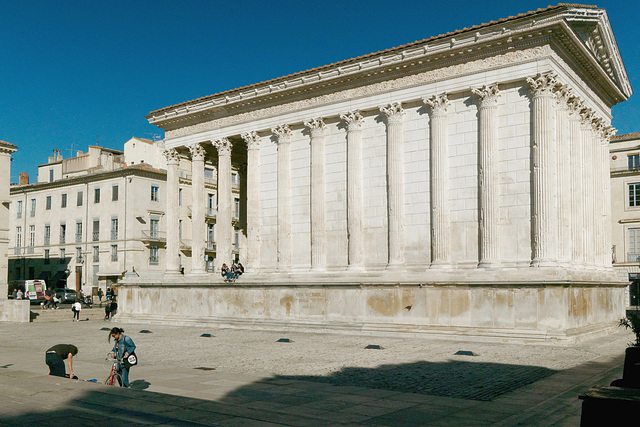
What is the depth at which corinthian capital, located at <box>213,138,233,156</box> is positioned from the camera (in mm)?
36125

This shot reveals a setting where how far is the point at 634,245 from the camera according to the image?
53500 mm

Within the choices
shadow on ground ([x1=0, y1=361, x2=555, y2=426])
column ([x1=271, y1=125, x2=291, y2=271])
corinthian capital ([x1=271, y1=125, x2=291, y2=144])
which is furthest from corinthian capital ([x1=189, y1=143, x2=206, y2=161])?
shadow on ground ([x1=0, y1=361, x2=555, y2=426])

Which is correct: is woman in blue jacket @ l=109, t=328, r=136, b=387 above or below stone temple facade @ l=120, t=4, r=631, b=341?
below

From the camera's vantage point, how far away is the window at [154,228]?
63469mm

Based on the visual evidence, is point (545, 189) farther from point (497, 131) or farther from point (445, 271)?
point (445, 271)

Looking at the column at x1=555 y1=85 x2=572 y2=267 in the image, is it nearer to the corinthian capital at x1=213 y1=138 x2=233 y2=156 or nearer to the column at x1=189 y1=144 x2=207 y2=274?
the corinthian capital at x1=213 y1=138 x2=233 y2=156

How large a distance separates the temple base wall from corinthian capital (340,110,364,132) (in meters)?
7.70

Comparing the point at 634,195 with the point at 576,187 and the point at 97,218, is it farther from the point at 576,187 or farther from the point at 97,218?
the point at 97,218

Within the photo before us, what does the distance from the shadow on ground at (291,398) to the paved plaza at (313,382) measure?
2cm

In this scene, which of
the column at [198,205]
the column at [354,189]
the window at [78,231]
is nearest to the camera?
the column at [354,189]

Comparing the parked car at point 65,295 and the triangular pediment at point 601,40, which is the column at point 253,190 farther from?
the parked car at point 65,295

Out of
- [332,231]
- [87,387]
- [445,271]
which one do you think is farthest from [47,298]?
[87,387]

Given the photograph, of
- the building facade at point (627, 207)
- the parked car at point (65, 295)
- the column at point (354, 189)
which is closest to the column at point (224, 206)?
the column at point (354, 189)

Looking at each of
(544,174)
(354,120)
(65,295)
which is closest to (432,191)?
(544,174)
